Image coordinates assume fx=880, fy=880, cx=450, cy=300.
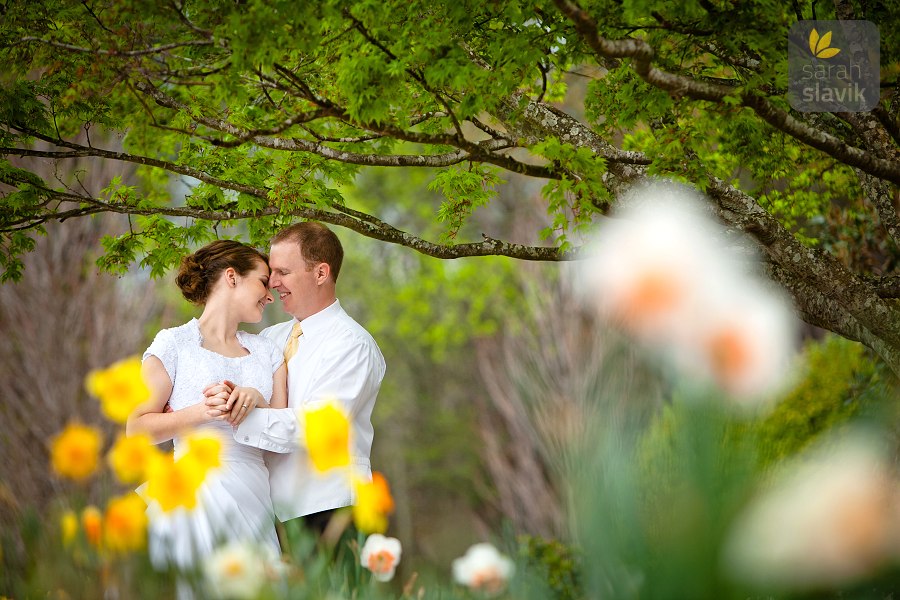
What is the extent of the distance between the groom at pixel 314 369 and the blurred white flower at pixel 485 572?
155cm

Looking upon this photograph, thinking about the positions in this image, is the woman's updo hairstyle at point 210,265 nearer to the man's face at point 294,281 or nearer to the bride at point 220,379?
the bride at point 220,379

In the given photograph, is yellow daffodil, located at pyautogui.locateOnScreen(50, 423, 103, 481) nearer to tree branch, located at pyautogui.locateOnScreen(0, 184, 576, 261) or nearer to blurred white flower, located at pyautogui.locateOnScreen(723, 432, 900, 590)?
blurred white flower, located at pyautogui.locateOnScreen(723, 432, 900, 590)

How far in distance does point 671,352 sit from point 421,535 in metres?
15.2

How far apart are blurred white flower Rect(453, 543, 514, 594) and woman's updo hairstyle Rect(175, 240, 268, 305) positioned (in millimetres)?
2302

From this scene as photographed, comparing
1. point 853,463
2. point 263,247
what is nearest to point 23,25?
point 263,247

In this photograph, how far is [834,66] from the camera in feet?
13.0

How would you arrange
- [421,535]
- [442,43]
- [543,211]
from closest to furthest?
[442,43]
[543,211]
[421,535]

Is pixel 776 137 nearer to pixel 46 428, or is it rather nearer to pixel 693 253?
pixel 693 253

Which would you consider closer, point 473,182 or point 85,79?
point 85,79

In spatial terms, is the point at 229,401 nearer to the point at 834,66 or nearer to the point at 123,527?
the point at 123,527

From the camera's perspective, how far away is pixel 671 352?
4.36 feet

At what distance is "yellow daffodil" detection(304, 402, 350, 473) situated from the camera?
206 centimetres

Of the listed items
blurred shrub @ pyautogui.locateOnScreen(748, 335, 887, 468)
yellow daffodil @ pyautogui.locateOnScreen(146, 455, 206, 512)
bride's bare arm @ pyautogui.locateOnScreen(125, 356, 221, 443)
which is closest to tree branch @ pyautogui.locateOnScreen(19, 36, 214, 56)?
bride's bare arm @ pyautogui.locateOnScreen(125, 356, 221, 443)

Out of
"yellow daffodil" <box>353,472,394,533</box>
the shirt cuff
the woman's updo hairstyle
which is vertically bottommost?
"yellow daffodil" <box>353,472,394,533</box>
